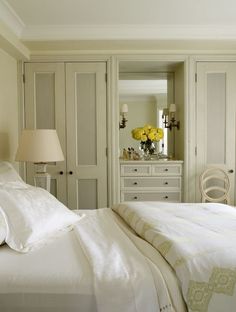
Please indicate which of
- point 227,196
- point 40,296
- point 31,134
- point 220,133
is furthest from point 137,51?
point 40,296

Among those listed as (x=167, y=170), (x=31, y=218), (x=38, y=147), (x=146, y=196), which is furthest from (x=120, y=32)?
(x=31, y=218)

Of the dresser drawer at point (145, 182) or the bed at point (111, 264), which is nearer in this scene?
the bed at point (111, 264)

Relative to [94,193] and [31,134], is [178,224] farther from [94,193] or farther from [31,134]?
[94,193]

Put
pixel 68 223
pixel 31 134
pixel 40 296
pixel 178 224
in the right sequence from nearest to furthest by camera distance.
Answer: pixel 40 296 < pixel 178 224 < pixel 68 223 < pixel 31 134

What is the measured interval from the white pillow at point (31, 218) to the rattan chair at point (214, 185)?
7.15 ft

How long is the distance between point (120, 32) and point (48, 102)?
1161 mm

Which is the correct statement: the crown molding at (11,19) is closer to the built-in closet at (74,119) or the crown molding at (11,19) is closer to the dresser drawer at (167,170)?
the built-in closet at (74,119)

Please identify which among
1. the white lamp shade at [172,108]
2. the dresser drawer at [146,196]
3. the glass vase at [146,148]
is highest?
the white lamp shade at [172,108]

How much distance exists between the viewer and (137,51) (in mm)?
3711

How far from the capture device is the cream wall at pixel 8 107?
329 centimetres

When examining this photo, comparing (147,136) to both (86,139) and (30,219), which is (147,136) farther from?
(30,219)

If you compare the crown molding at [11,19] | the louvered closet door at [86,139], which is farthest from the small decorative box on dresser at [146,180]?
the crown molding at [11,19]

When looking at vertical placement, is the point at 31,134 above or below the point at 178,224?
above

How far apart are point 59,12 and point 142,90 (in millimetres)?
1543
